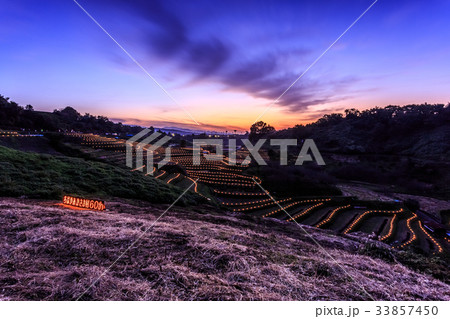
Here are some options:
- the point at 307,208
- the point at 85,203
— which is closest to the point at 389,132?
the point at 307,208

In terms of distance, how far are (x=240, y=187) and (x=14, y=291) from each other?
2434 cm

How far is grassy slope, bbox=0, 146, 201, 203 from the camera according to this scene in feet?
26.1

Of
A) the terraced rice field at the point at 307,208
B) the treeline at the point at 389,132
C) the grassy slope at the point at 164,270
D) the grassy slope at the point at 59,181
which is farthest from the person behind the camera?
the treeline at the point at 389,132

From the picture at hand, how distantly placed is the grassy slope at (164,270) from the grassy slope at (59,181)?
403 cm

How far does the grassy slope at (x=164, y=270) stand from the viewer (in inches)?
101

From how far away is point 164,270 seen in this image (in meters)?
3.04

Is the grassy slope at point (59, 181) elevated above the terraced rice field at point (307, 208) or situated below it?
above

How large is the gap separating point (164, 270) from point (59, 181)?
9945 millimetres

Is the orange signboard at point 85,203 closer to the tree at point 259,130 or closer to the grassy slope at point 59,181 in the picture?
the grassy slope at point 59,181

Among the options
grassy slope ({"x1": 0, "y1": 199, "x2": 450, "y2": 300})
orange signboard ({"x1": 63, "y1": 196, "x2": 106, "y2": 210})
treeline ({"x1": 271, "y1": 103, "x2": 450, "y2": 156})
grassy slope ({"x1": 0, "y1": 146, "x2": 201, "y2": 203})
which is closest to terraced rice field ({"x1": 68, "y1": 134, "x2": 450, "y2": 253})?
grassy slope ({"x1": 0, "y1": 146, "x2": 201, "y2": 203})

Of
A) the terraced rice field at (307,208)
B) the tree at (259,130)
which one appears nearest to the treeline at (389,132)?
the tree at (259,130)

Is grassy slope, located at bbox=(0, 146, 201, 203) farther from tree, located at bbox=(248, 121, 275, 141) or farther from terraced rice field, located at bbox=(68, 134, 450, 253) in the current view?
tree, located at bbox=(248, 121, 275, 141)
